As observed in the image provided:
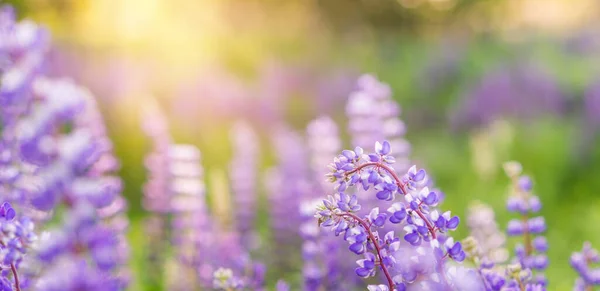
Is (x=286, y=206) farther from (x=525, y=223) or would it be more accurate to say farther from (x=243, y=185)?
(x=525, y=223)

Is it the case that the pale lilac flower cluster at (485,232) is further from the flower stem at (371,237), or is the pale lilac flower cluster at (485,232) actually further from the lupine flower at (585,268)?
the flower stem at (371,237)

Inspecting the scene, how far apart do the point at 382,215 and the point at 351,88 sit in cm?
561

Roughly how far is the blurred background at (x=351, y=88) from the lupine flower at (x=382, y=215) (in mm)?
1888

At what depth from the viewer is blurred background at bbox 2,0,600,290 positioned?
455 cm

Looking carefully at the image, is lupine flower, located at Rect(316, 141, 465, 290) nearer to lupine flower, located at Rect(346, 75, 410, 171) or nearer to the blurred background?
lupine flower, located at Rect(346, 75, 410, 171)

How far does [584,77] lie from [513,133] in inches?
87.4

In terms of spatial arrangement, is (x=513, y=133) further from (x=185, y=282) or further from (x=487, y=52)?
(x=487, y=52)

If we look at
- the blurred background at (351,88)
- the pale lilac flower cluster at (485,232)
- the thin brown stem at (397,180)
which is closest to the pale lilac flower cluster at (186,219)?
the blurred background at (351,88)

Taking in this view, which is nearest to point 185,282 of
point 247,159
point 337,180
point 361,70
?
point 247,159

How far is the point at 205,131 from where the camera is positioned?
576cm

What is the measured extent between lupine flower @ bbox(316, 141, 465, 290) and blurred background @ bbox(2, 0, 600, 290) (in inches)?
74.3

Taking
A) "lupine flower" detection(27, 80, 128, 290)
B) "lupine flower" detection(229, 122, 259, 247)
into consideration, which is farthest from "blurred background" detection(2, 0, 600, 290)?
"lupine flower" detection(27, 80, 128, 290)

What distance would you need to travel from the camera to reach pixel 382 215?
3.91ft

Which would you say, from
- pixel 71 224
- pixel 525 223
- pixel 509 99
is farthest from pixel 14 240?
pixel 509 99
